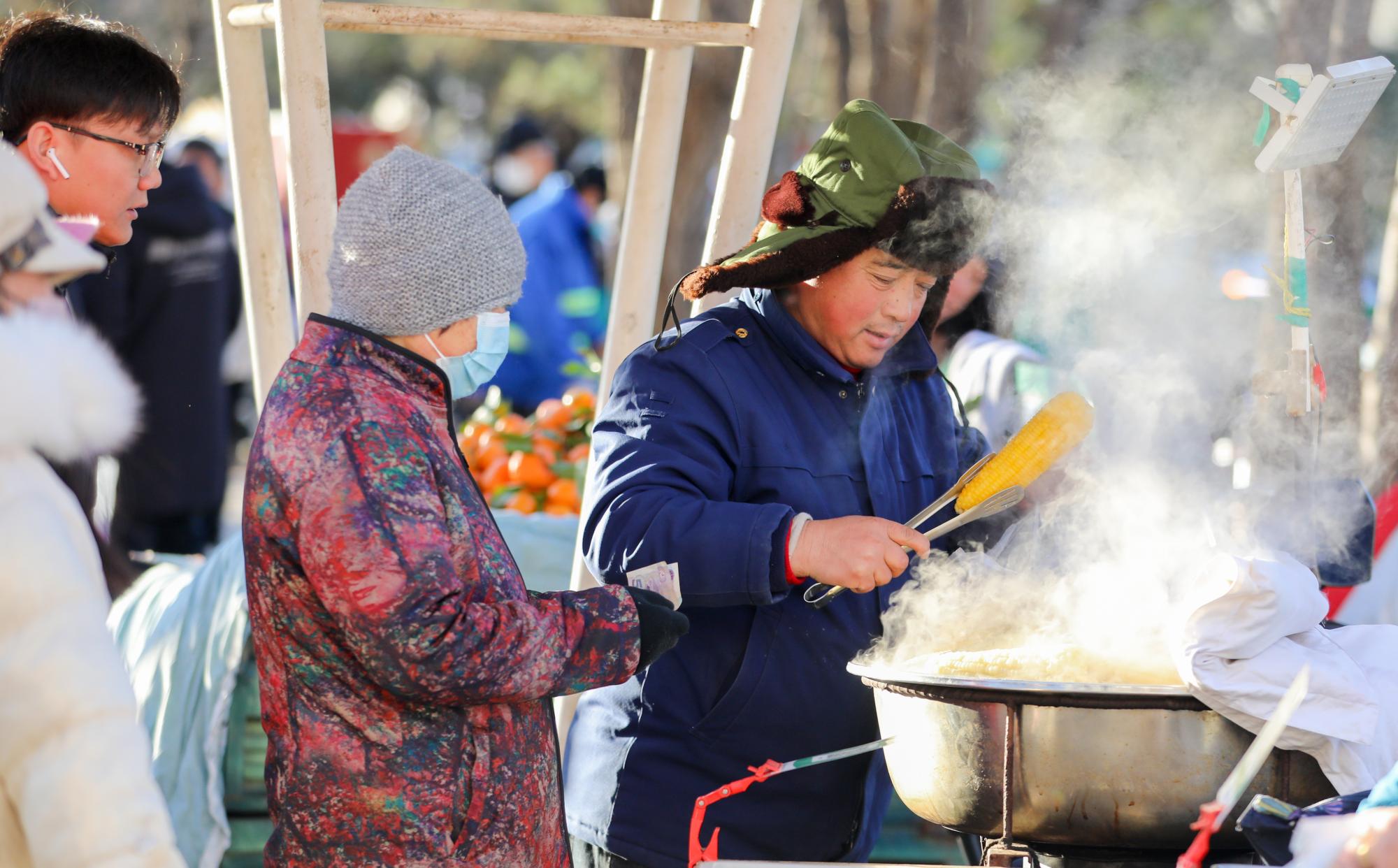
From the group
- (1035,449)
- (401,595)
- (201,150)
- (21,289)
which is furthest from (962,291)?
(201,150)

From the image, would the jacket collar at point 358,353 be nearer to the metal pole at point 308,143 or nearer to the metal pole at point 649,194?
the metal pole at point 308,143

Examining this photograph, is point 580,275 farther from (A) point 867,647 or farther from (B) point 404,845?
(B) point 404,845

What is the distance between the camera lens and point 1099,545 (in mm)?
2740

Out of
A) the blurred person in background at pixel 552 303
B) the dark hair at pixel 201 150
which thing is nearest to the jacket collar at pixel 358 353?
the blurred person in background at pixel 552 303

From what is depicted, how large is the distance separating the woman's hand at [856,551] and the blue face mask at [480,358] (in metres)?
0.59

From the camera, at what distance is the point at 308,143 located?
2.74 meters

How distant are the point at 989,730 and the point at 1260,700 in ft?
1.29

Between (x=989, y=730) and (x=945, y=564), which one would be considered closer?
(x=989, y=730)

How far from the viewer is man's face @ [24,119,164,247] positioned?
253 centimetres

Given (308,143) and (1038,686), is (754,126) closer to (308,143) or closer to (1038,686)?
(308,143)

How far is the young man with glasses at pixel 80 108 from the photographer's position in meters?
2.53

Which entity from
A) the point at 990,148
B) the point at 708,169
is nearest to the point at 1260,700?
the point at 708,169

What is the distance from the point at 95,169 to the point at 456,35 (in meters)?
0.81

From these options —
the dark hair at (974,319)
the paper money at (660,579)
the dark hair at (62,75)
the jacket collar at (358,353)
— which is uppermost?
the dark hair at (62,75)
